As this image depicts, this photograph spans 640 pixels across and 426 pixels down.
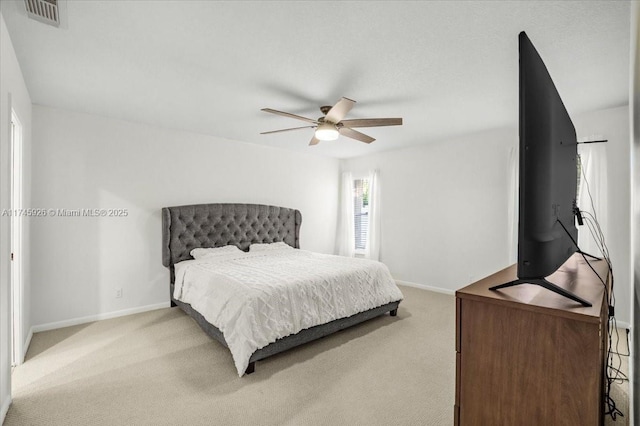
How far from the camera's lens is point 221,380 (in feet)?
7.80

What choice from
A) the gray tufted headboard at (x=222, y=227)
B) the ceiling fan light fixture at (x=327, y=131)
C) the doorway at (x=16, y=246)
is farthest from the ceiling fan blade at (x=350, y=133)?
the doorway at (x=16, y=246)

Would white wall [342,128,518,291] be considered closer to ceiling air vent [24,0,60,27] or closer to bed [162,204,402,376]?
bed [162,204,402,376]

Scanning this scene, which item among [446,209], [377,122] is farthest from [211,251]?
[446,209]

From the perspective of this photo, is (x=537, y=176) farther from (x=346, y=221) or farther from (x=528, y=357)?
(x=346, y=221)

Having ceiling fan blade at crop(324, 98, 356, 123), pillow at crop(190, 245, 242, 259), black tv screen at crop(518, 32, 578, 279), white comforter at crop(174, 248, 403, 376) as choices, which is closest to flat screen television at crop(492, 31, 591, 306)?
black tv screen at crop(518, 32, 578, 279)

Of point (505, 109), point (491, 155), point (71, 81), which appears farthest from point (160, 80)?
point (491, 155)

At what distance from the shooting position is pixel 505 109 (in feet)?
11.2

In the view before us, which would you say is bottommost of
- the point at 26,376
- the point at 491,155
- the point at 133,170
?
the point at 26,376

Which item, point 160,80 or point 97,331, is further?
point 97,331

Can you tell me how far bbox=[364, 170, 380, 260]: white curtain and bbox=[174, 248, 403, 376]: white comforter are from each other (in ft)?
6.11

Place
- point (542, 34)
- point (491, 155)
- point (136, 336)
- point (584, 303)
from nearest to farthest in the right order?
point (584, 303)
point (542, 34)
point (136, 336)
point (491, 155)

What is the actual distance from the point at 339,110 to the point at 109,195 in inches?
119

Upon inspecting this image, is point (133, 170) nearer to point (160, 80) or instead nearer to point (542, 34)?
point (160, 80)

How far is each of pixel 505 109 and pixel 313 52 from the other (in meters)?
2.45
